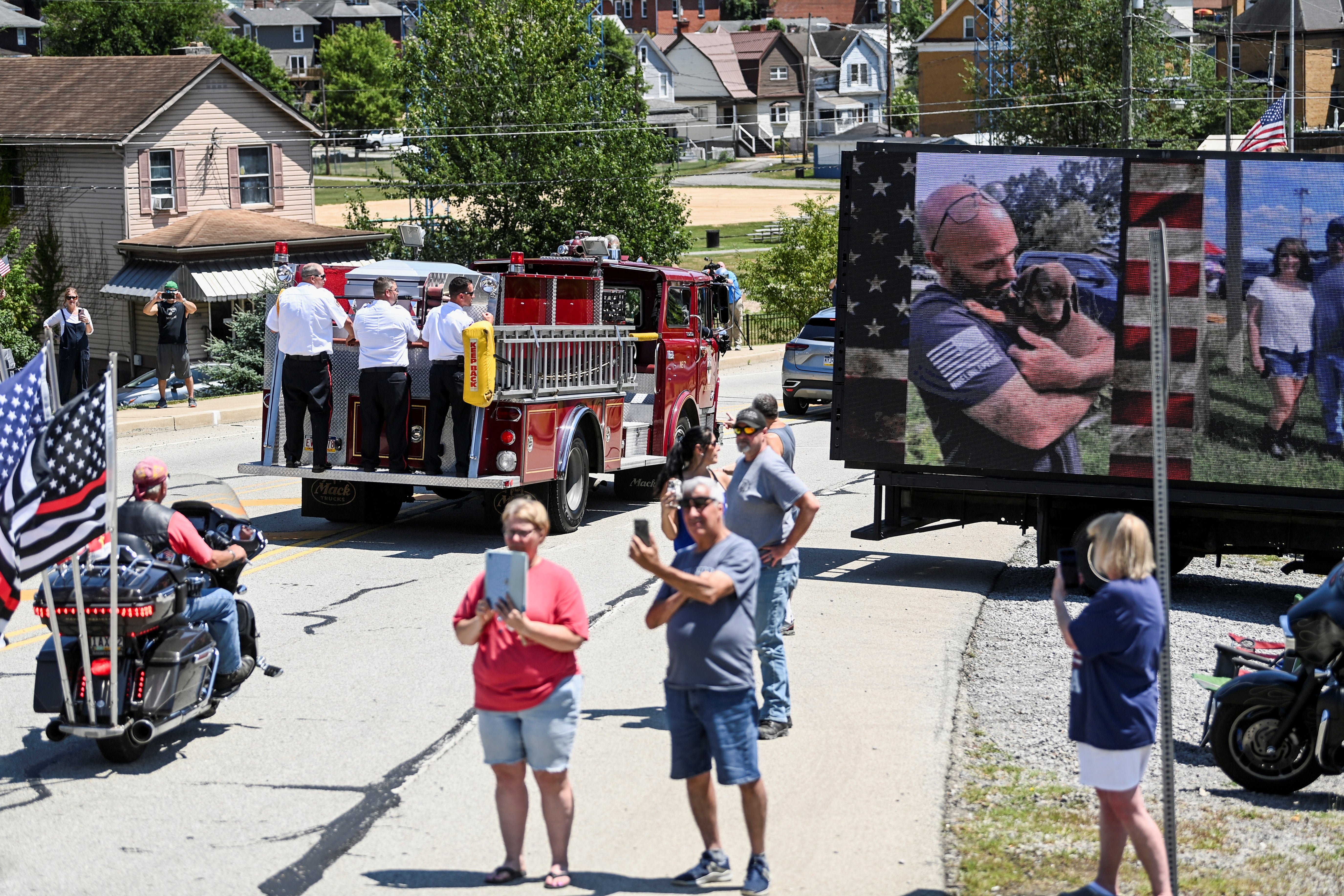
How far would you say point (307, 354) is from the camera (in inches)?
552

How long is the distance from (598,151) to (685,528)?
30703 mm

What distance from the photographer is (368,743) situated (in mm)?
8688

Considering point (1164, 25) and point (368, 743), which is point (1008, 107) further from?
point (368, 743)

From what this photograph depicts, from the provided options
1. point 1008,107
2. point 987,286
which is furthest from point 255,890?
point 1008,107

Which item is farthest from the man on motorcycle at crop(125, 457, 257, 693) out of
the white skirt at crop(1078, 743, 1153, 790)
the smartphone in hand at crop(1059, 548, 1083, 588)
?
the white skirt at crop(1078, 743, 1153, 790)

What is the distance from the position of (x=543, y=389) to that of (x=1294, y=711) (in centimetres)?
792

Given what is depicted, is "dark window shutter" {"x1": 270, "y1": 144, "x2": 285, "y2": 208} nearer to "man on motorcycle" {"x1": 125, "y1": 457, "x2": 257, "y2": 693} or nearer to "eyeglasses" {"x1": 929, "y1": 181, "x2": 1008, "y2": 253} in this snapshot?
"eyeglasses" {"x1": 929, "y1": 181, "x2": 1008, "y2": 253}

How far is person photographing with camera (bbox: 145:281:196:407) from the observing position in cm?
2373

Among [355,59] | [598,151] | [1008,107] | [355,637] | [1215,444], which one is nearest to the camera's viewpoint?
[355,637]

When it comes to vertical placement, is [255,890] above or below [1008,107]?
below

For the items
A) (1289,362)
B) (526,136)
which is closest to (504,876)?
(1289,362)

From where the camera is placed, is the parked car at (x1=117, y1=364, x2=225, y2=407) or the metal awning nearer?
the parked car at (x1=117, y1=364, x2=225, y2=407)

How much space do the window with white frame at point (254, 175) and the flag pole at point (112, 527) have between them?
34413mm

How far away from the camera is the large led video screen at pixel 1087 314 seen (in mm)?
12148
